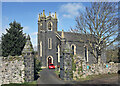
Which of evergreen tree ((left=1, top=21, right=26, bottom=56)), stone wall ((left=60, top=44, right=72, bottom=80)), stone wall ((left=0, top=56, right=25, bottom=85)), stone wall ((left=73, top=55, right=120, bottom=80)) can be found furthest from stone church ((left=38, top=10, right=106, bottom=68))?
stone wall ((left=0, top=56, right=25, bottom=85))

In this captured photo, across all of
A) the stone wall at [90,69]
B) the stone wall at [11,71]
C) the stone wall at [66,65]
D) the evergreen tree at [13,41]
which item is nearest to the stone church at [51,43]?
the evergreen tree at [13,41]

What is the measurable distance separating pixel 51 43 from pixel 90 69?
60.1 feet

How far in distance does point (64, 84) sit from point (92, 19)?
488 inches

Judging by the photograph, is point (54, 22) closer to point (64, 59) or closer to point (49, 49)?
point (49, 49)

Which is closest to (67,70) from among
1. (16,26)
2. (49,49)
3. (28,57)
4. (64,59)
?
(64,59)

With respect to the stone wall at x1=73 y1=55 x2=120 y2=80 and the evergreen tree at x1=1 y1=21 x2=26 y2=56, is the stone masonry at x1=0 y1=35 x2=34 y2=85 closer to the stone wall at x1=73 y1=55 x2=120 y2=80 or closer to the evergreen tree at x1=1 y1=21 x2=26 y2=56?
the stone wall at x1=73 y1=55 x2=120 y2=80

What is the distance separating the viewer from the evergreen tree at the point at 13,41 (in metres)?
22.2

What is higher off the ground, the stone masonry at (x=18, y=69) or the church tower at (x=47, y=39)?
the church tower at (x=47, y=39)

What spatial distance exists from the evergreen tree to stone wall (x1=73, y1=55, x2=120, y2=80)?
42.8 feet

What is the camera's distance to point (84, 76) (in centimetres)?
1584

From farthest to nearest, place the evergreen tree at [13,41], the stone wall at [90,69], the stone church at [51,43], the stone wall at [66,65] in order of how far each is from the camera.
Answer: the stone church at [51,43]
the evergreen tree at [13,41]
the stone wall at [90,69]
the stone wall at [66,65]

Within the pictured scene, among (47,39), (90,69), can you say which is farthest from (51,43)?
(90,69)

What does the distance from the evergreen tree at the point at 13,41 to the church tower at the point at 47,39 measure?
388 inches

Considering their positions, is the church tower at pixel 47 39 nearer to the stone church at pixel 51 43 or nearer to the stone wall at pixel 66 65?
the stone church at pixel 51 43
